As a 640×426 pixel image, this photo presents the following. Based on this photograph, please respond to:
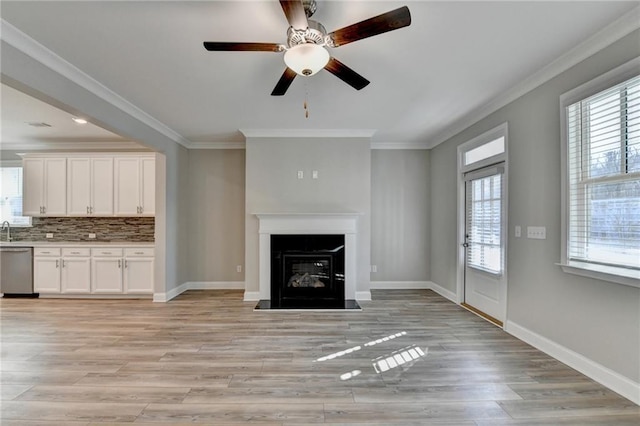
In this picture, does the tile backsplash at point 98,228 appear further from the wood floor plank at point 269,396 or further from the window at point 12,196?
the wood floor plank at point 269,396

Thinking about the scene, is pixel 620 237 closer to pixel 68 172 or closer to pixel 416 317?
pixel 416 317

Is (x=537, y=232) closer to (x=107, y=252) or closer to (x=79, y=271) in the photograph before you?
(x=107, y=252)

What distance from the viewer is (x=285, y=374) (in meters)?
2.45

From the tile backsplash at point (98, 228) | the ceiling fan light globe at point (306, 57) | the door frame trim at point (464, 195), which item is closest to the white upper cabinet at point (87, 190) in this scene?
the tile backsplash at point (98, 228)

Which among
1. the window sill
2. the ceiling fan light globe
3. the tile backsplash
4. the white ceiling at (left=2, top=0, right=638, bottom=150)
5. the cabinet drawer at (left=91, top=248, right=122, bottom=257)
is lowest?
the cabinet drawer at (left=91, top=248, right=122, bottom=257)

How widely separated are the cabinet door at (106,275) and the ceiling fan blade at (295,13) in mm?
4724

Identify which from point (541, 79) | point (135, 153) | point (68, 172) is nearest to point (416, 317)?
point (541, 79)

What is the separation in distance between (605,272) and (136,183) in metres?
6.03

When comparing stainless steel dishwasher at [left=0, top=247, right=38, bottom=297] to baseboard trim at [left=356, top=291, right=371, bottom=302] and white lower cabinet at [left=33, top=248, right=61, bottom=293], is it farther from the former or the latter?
baseboard trim at [left=356, top=291, right=371, bottom=302]

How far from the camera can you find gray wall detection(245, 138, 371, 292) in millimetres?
4688

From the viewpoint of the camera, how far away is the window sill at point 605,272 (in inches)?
80.4

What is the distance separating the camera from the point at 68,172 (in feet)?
16.5

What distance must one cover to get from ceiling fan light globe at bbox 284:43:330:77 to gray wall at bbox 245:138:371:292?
2684 mm

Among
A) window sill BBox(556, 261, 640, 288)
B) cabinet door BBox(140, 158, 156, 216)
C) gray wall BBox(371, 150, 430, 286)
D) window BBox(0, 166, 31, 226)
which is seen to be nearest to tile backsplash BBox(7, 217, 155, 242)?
window BBox(0, 166, 31, 226)
